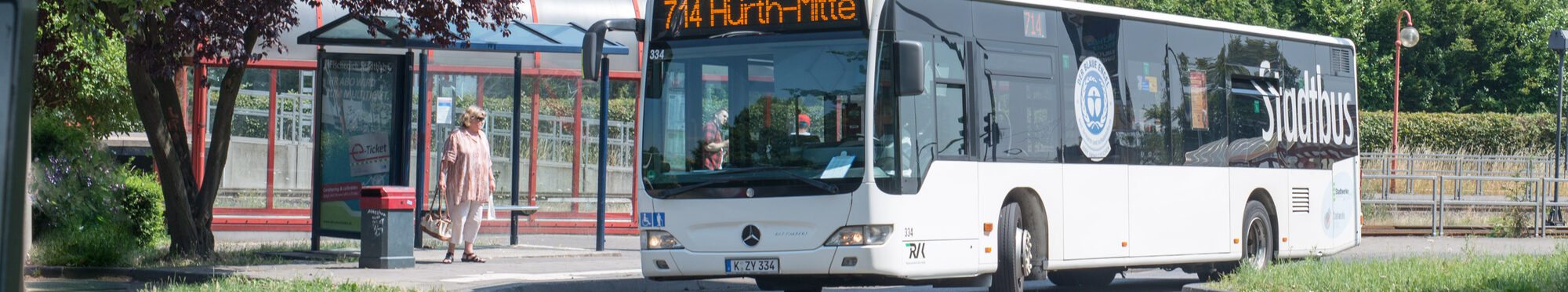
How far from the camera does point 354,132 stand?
1458 cm

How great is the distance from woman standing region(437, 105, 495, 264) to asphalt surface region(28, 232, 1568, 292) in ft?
0.94

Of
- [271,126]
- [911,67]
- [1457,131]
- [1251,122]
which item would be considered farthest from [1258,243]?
[1457,131]

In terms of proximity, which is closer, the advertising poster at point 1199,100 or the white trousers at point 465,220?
the advertising poster at point 1199,100

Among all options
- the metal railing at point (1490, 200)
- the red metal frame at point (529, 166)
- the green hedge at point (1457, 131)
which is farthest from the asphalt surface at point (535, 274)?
the green hedge at point (1457, 131)

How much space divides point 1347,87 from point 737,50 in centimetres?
727

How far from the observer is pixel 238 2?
11758 millimetres

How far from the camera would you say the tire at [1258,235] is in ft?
42.5

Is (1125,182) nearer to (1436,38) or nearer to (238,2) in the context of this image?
(238,2)

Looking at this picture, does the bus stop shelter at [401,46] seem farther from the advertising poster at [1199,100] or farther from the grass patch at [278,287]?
the advertising poster at [1199,100]

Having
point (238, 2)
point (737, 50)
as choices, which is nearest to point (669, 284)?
point (737, 50)

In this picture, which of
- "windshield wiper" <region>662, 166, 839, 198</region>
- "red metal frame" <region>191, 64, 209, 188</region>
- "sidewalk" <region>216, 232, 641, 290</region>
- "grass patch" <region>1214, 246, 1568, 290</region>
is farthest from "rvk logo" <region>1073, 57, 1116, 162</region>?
"red metal frame" <region>191, 64, 209, 188</region>

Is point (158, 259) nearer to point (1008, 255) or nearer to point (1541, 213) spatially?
point (1008, 255)

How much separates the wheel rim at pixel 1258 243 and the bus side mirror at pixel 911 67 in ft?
17.1

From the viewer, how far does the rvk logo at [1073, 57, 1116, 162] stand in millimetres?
10828
